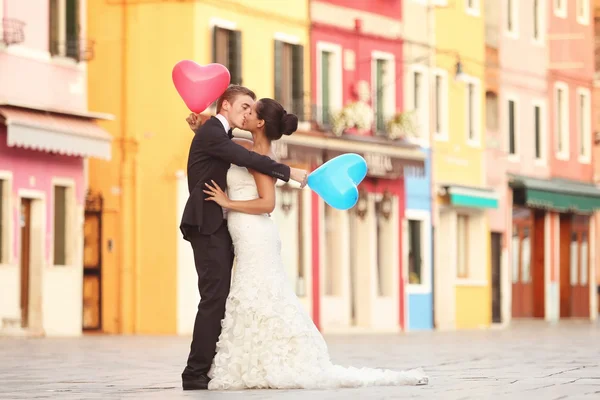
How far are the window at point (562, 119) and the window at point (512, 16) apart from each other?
3.46 metres

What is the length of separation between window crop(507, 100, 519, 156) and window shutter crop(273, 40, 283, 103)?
11.3m

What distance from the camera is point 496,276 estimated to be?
45.1 m

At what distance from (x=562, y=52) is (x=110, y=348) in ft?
94.7

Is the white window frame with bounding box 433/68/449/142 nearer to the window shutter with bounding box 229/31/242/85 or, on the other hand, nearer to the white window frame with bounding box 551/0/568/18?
the white window frame with bounding box 551/0/568/18

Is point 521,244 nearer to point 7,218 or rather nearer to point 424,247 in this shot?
point 424,247

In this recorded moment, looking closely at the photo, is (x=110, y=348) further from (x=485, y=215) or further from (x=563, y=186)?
(x=563, y=186)

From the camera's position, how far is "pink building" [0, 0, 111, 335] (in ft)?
94.0

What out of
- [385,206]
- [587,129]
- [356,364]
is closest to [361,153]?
[385,206]

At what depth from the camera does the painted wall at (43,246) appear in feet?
94.2

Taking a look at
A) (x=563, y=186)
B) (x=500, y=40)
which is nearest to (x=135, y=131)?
(x=500, y=40)

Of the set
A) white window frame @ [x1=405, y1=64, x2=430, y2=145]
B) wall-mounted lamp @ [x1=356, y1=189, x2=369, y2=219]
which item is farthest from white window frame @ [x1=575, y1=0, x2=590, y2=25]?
wall-mounted lamp @ [x1=356, y1=189, x2=369, y2=219]

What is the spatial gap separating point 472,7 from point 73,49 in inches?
605

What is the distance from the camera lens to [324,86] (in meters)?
37.9

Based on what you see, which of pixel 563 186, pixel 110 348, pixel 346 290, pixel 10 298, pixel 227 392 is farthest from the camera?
pixel 563 186
